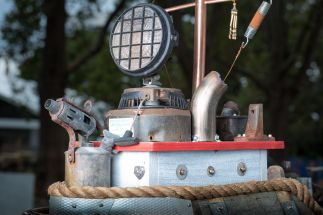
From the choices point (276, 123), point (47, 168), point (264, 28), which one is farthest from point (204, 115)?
point (264, 28)

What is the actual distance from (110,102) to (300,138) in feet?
24.7

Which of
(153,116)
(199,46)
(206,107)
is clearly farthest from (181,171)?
(199,46)

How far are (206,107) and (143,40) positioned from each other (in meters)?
0.56

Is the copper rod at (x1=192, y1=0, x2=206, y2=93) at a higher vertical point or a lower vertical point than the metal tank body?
higher

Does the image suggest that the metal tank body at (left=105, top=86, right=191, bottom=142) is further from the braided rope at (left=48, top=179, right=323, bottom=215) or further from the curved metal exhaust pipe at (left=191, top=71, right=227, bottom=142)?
the braided rope at (left=48, top=179, right=323, bottom=215)

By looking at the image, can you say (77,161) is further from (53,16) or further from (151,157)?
(53,16)

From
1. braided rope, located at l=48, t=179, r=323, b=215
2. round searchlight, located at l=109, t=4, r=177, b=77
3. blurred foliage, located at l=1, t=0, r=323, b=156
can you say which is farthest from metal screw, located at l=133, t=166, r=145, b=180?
blurred foliage, located at l=1, t=0, r=323, b=156

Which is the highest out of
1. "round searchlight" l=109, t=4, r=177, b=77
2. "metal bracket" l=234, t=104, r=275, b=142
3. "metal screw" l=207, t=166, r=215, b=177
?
"round searchlight" l=109, t=4, r=177, b=77

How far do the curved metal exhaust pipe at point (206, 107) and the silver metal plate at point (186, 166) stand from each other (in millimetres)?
129

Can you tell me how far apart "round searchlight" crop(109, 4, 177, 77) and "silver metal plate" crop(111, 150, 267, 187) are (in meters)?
0.56

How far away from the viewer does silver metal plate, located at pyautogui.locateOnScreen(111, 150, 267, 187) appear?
3.74m

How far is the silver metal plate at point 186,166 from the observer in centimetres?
374

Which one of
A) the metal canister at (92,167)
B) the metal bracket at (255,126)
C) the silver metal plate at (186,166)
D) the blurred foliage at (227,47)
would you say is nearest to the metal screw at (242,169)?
the silver metal plate at (186,166)

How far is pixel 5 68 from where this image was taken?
13961 millimetres
